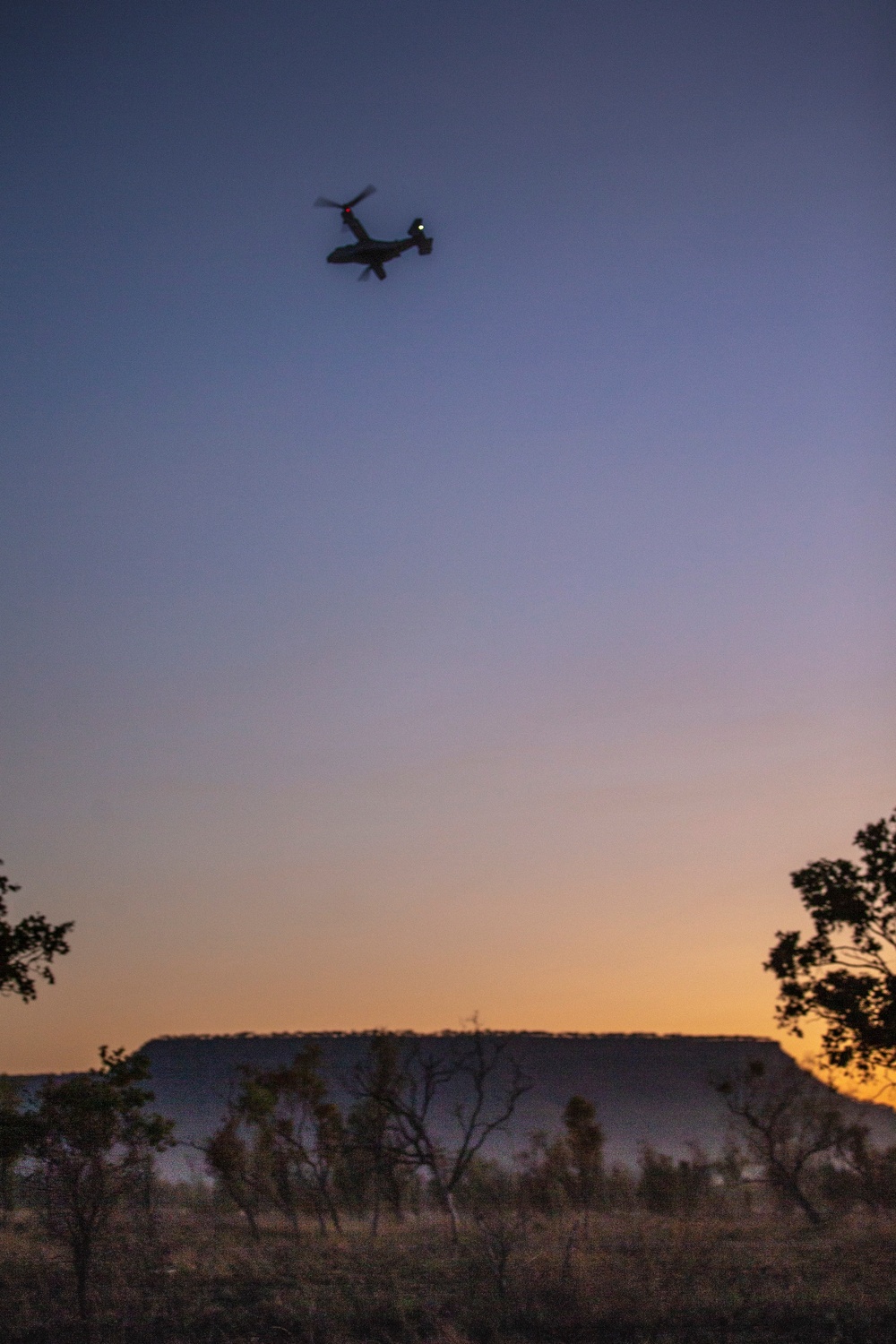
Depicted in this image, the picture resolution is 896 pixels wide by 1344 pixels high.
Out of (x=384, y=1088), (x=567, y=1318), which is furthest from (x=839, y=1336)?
(x=384, y=1088)

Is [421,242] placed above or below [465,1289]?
above

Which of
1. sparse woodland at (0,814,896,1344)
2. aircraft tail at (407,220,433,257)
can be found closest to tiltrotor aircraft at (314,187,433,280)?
aircraft tail at (407,220,433,257)

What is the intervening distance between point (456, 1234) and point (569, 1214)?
27.3 ft

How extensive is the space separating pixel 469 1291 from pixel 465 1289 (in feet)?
0.96

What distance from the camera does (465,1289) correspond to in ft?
88.5

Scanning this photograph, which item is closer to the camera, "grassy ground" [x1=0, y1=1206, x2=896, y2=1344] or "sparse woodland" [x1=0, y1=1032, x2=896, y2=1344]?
"grassy ground" [x1=0, y1=1206, x2=896, y2=1344]

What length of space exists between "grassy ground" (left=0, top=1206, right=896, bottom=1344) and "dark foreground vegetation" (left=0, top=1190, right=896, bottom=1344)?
0.05 meters

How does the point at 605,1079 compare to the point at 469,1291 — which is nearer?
the point at 469,1291

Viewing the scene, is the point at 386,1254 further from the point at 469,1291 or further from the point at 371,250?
the point at 371,250

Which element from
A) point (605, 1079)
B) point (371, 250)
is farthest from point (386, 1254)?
point (605, 1079)

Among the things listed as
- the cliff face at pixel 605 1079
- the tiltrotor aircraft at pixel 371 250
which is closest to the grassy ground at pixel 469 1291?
the tiltrotor aircraft at pixel 371 250

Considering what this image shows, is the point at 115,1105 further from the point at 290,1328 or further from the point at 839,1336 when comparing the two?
the point at 839,1336

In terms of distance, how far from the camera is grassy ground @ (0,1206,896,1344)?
2458 centimetres

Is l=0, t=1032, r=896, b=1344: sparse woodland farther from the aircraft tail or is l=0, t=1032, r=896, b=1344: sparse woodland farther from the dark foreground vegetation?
the aircraft tail
